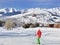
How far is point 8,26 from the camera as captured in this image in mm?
69062

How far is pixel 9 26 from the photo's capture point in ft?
227

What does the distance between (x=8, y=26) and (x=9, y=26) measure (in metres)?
0.32

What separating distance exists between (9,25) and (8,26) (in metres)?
1.66

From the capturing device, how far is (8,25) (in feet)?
231

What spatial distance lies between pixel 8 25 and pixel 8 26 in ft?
4.63

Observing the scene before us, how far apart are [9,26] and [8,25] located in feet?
4.44

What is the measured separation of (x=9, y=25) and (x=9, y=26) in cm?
153

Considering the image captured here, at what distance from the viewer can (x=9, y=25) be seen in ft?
232

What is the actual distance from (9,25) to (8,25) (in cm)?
39
